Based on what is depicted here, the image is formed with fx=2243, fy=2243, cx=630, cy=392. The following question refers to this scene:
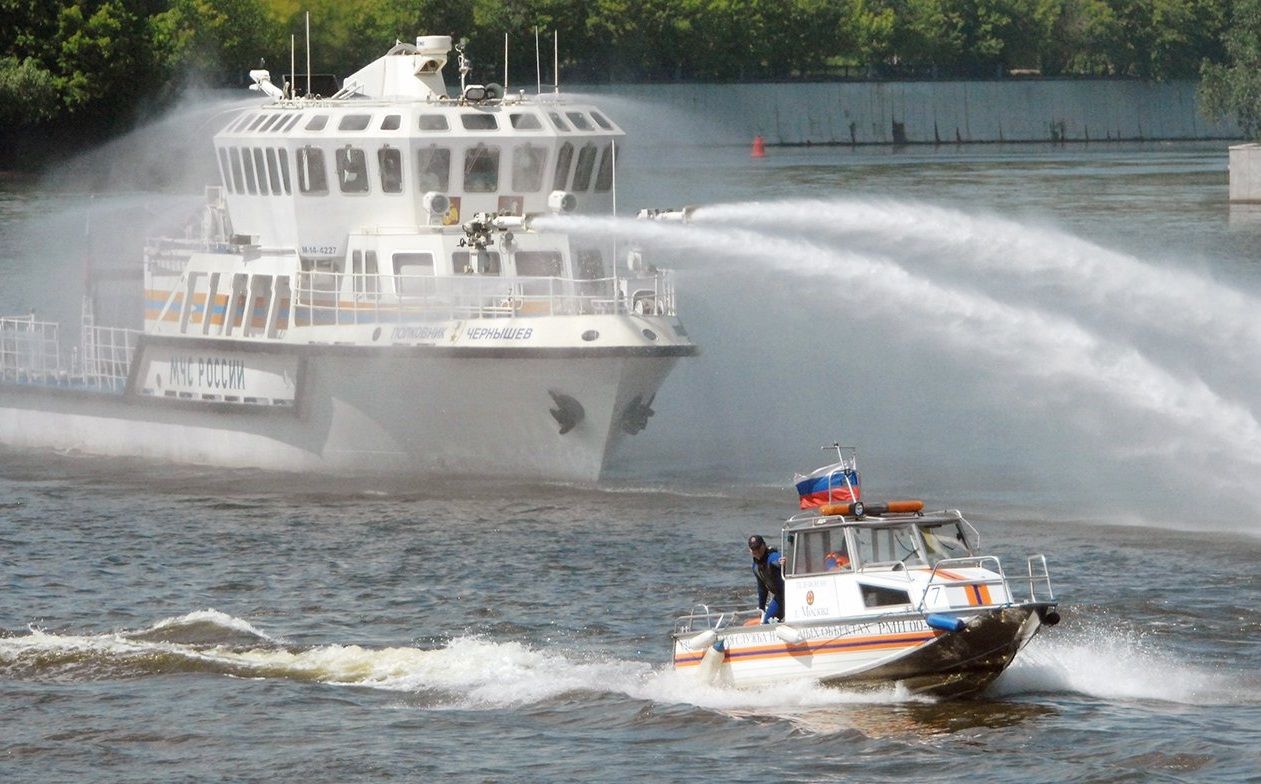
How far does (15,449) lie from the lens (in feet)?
153

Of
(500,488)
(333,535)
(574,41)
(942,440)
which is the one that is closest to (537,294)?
(500,488)

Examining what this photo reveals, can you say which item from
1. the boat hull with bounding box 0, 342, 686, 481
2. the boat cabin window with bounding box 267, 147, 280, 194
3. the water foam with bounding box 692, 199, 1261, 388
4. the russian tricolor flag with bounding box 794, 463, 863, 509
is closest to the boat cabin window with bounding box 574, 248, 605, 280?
the water foam with bounding box 692, 199, 1261, 388

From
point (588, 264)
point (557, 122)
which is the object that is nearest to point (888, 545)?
point (588, 264)

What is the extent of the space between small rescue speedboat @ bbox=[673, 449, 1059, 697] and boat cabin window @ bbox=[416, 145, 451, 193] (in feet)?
56.2

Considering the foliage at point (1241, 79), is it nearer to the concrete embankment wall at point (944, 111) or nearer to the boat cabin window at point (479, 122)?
the concrete embankment wall at point (944, 111)

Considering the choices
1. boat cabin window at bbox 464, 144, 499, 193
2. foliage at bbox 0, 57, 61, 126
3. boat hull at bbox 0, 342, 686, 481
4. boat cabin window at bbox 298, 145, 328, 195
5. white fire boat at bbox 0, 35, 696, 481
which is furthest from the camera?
foliage at bbox 0, 57, 61, 126

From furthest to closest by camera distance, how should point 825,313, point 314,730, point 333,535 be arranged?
point 825,313
point 333,535
point 314,730

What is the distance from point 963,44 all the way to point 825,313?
138 metres

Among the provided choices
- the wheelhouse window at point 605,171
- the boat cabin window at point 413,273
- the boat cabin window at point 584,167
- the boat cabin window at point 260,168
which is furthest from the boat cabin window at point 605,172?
the boat cabin window at point 260,168

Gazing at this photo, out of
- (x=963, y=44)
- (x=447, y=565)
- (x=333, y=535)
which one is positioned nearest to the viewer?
(x=447, y=565)

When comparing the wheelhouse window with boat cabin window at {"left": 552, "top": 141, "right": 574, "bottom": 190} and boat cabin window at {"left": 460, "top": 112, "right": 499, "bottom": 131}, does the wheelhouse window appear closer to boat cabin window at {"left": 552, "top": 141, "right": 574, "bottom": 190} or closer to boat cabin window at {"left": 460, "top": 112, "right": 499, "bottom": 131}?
boat cabin window at {"left": 552, "top": 141, "right": 574, "bottom": 190}

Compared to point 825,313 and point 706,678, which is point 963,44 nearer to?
point 825,313

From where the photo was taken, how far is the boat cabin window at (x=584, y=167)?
4128cm

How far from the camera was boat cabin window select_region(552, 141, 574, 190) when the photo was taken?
4091 cm
